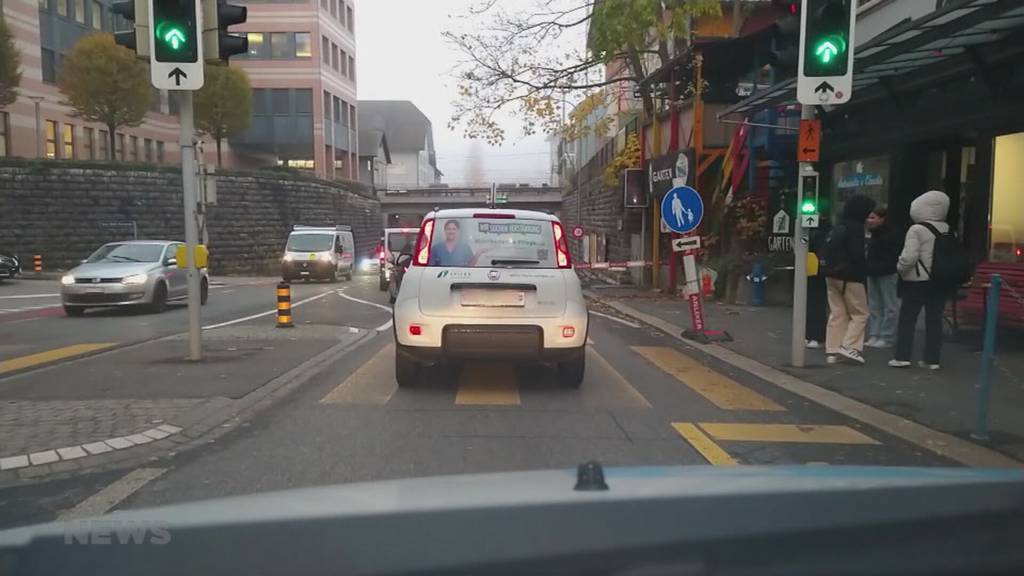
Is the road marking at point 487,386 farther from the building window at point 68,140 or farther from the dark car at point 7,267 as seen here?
the building window at point 68,140

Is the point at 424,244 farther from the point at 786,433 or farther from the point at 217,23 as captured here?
the point at 217,23

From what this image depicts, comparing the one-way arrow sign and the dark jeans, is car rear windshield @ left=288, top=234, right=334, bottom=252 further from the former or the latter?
the dark jeans

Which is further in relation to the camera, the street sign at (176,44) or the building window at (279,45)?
the building window at (279,45)

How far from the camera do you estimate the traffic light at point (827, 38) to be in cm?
818

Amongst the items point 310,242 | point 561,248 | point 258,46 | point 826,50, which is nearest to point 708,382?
point 561,248

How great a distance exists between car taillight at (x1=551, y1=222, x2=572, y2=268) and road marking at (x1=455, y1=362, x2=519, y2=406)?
4.38ft

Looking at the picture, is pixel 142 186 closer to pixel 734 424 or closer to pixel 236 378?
pixel 236 378

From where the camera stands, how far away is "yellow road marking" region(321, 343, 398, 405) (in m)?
7.04

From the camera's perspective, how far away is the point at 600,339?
1177cm

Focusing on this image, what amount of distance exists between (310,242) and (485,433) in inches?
953

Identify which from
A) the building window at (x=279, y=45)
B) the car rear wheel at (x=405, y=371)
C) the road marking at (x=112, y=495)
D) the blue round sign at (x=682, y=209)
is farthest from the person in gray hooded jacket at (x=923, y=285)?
the building window at (x=279, y=45)

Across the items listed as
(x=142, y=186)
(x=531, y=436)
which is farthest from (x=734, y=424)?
(x=142, y=186)

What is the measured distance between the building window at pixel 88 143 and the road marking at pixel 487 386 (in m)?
38.1

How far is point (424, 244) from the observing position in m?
7.33
